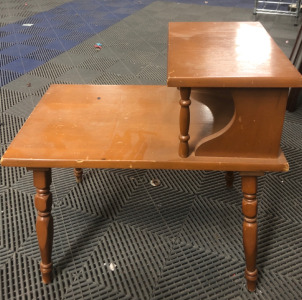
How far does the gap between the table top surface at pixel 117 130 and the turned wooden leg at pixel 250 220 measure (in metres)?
0.08

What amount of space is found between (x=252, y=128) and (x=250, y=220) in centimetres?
36

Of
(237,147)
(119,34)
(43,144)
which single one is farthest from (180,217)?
(119,34)

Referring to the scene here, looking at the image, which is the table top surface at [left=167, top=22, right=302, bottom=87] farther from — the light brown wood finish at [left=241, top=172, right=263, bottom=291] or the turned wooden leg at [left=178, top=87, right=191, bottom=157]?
the light brown wood finish at [left=241, top=172, right=263, bottom=291]

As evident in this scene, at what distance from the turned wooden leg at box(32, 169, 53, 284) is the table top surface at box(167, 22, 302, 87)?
0.59m

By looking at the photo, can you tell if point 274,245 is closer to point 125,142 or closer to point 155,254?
point 155,254

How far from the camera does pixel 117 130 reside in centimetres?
128

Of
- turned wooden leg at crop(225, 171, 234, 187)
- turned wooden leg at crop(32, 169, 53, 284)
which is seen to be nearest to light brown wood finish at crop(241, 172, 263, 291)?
turned wooden leg at crop(225, 171, 234, 187)

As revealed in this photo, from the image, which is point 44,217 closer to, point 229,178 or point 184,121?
point 184,121

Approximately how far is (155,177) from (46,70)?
188 cm

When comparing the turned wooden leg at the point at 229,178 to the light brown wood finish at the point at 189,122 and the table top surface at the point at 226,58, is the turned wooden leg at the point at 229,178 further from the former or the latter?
the table top surface at the point at 226,58

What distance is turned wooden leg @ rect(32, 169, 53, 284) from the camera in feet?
4.00

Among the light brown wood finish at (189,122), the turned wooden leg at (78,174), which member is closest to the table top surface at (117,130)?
the light brown wood finish at (189,122)

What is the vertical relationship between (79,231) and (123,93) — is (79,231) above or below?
below

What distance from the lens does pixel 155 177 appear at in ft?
6.48
